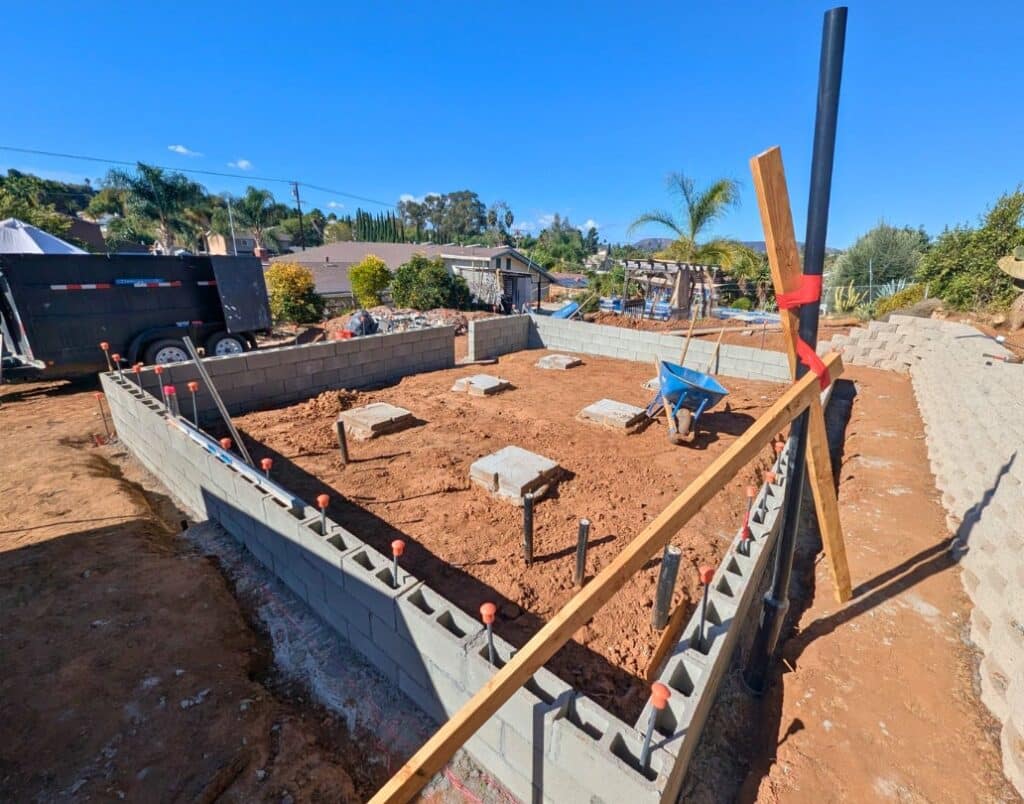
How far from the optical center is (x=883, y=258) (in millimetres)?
18422

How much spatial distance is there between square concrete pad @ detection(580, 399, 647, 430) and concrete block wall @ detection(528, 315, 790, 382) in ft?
8.69

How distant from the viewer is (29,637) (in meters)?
2.94

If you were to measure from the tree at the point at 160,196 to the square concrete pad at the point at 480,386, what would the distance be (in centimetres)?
3393

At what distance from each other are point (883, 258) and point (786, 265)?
2211 centimetres

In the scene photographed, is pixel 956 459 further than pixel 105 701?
Yes

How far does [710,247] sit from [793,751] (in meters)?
16.3

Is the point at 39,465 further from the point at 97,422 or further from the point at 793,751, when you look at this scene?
the point at 793,751

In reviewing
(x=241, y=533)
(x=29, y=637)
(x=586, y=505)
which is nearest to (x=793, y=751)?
(x=586, y=505)

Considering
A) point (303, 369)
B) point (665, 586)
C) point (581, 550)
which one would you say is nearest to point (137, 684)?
point (581, 550)

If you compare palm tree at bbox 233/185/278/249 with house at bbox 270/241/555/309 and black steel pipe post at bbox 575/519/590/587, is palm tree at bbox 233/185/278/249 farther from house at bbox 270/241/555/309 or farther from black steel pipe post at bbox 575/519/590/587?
black steel pipe post at bbox 575/519/590/587

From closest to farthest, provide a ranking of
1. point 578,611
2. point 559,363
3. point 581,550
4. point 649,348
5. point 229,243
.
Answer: point 578,611 → point 581,550 → point 559,363 → point 649,348 → point 229,243

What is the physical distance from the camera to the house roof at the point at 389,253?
29.0 m

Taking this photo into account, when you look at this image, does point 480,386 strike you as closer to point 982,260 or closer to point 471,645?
point 471,645

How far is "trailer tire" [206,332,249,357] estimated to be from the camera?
354 inches
